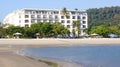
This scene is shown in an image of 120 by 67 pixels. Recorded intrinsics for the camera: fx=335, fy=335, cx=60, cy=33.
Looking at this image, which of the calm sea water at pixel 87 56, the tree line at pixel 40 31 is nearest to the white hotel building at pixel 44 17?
the tree line at pixel 40 31

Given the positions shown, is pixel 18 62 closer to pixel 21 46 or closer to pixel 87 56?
pixel 87 56

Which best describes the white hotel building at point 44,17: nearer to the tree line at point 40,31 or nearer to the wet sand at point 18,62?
the tree line at point 40,31

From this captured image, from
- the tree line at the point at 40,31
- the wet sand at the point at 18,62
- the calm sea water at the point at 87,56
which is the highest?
the tree line at the point at 40,31

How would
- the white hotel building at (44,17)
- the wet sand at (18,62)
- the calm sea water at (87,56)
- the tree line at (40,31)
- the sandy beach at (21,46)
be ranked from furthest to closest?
the white hotel building at (44,17) → the tree line at (40,31) → the calm sea water at (87,56) → the sandy beach at (21,46) → the wet sand at (18,62)

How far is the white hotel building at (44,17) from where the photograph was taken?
150 meters

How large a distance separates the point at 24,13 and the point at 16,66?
428ft

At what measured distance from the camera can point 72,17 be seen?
157500 mm

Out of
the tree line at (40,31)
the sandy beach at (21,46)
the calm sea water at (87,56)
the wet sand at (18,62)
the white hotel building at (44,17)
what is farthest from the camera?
the white hotel building at (44,17)

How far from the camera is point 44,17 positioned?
155000 millimetres

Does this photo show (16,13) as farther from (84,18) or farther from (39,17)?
(84,18)

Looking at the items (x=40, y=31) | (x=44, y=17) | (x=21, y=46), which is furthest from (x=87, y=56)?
(x=44, y=17)

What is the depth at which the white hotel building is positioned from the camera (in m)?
150

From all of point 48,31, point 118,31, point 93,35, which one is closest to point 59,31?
point 48,31

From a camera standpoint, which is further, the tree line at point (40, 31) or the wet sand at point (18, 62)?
the tree line at point (40, 31)
